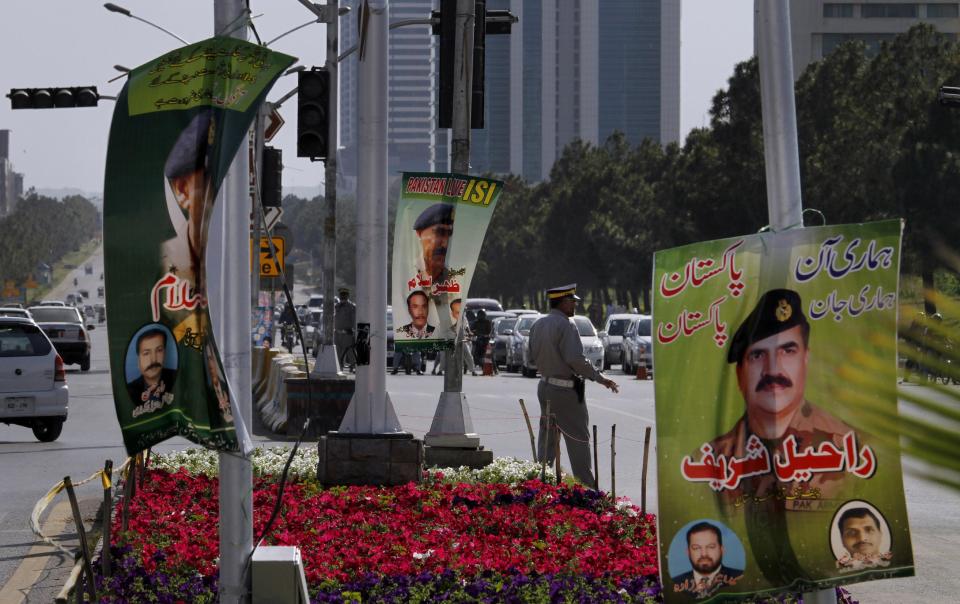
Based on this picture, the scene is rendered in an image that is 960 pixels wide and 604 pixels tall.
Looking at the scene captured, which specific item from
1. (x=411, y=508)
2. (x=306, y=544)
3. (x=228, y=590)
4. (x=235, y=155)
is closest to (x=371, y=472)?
(x=411, y=508)

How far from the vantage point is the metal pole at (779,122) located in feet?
18.4

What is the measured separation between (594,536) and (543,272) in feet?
289

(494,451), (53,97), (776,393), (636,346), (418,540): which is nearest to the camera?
(776,393)

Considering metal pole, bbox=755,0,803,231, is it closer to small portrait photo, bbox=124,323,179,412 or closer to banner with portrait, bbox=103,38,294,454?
banner with portrait, bbox=103,38,294,454

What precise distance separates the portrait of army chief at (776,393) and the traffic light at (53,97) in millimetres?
28448

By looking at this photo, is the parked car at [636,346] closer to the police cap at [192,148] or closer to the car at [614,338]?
the car at [614,338]

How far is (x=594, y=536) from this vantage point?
984 cm

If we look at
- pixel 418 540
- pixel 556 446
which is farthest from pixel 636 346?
pixel 418 540

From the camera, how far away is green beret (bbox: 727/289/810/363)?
5.33m

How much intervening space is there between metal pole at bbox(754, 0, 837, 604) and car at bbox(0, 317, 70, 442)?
15.8 metres

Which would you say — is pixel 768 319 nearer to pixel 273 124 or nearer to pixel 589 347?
pixel 273 124

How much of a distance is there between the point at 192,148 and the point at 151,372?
2.84 feet

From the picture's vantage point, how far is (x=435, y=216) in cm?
1485

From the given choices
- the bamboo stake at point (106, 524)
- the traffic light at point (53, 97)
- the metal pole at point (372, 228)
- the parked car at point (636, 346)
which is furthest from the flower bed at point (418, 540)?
the parked car at point (636, 346)
